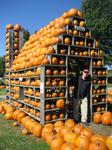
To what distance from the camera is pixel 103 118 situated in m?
8.95

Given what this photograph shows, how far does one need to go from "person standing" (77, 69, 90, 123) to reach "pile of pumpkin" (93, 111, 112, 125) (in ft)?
1.18

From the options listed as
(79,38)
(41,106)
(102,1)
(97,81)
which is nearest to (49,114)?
(41,106)

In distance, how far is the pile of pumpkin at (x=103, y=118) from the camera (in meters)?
8.82

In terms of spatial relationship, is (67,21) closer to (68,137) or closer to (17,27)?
(68,137)

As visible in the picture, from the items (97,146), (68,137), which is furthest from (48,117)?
(97,146)

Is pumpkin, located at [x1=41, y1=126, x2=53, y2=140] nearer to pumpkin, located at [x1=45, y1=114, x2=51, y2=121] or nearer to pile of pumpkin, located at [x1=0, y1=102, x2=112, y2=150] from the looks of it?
pile of pumpkin, located at [x1=0, y1=102, x2=112, y2=150]

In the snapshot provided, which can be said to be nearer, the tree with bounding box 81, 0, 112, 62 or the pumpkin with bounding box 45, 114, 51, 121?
the pumpkin with bounding box 45, 114, 51, 121

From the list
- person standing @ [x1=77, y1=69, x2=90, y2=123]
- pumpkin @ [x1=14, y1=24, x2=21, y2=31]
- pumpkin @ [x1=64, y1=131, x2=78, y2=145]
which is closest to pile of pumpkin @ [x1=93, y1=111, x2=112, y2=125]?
person standing @ [x1=77, y1=69, x2=90, y2=123]

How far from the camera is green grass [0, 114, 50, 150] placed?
6691 mm

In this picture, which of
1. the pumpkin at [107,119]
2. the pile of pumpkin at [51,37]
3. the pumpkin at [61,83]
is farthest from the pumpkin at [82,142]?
the pile of pumpkin at [51,37]

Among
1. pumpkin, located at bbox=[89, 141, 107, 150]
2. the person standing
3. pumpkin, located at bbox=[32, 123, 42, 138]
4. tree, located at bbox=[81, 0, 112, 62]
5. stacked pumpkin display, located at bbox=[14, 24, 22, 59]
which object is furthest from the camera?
tree, located at bbox=[81, 0, 112, 62]

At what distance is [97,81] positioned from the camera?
32.5 ft

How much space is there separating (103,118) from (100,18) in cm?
3345

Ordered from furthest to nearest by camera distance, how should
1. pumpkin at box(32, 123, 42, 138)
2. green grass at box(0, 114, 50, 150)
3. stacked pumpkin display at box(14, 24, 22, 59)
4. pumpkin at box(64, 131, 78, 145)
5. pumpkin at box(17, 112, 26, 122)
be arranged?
stacked pumpkin display at box(14, 24, 22, 59), pumpkin at box(17, 112, 26, 122), pumpkin at box(32, 123, 42, 138), green grass at box(0, 114, 50, 150), pumpkin at box(64, 131, 78, 145)
